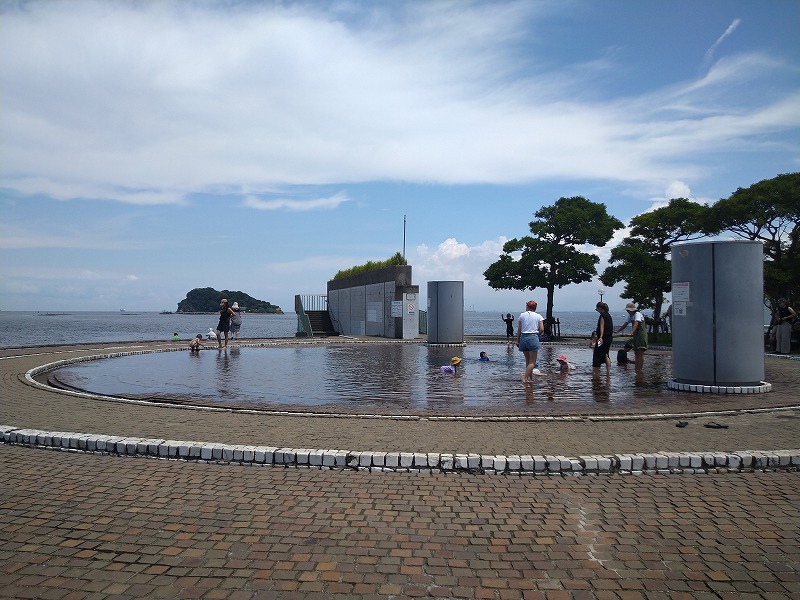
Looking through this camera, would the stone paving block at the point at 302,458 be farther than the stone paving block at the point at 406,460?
Yes

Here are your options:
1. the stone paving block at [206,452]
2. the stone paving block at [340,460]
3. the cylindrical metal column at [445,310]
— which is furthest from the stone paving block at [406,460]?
the cylindrical metal column at [445,310]

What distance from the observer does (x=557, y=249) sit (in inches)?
1458

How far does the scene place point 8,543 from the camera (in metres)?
4.89

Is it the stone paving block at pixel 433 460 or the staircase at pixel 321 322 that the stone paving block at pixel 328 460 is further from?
the staircase at pixel 321 322

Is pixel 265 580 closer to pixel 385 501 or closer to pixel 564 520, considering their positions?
pixel 385 501

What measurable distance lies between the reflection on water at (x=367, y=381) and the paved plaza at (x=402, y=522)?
2947 mm

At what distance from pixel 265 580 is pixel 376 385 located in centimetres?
985

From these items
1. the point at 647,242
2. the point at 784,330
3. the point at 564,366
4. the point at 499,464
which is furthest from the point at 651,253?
the point at 499,464

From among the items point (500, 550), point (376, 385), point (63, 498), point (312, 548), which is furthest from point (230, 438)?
point (376, 385)

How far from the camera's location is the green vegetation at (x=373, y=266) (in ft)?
119

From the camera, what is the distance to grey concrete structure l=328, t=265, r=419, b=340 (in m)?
33.1

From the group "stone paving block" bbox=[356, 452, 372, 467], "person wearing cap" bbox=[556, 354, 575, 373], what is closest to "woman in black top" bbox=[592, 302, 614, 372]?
"person wearing cap" bbox=[556, 354, 575, 373]

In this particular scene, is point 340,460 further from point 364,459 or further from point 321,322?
point 321,322

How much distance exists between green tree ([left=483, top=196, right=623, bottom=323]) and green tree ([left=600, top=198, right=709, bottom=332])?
3672mm
